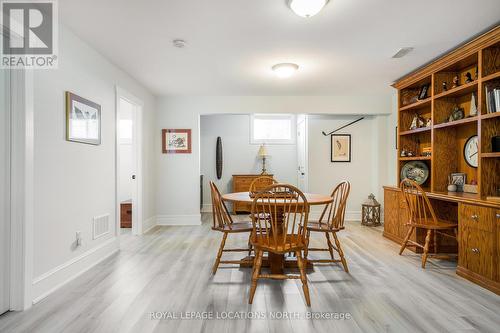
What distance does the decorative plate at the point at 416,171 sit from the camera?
3.75 metres

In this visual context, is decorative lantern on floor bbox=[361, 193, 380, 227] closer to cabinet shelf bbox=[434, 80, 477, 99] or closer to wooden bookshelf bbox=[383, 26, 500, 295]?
wooden bookshelf bbox=[383, 26, 500, 295]

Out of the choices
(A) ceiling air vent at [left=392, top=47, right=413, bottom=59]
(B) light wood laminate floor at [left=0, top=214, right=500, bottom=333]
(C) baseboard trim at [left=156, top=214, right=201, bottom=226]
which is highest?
(A) ceiling air vent at [left=392, top=47, right=413, bottom=59]

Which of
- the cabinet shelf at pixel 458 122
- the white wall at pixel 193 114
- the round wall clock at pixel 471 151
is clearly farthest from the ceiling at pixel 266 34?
the round wall clock at pixel 471 151

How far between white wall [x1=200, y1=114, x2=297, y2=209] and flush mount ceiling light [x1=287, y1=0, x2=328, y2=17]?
15.3ft

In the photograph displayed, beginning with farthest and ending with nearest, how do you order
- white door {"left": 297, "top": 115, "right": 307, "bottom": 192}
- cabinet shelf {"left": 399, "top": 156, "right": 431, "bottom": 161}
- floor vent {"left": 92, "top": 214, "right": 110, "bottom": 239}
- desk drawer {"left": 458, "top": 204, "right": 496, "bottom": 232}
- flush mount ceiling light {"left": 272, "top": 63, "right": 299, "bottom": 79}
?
white door {"left": 297, "top": 115, "right": 307, "bottom": 192} → cabinet shelf {"left": 399, "top": 156, "right": 431, "bottom": 161} → flush mount ceiling light {"left": 272, "top": 63, "right": 299, "bottom": 79} → floor vent {"left": 92, "top": 214, "right": 110, "bottom": 239} → desk drawer {"left": 458, "top": 204, "right": 496, "bottom": 232}

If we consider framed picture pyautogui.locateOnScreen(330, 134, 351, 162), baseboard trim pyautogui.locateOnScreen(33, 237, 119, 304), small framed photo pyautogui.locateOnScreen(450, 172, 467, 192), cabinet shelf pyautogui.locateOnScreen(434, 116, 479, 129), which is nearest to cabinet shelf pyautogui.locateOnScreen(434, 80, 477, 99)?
cabinet shelf pyautogui.locateOnScreen(434, 116, 479, 129)

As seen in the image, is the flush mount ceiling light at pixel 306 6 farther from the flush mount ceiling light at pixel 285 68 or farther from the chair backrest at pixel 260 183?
the chair backrest at pixel 260 183

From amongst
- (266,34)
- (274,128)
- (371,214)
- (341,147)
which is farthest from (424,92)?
(274,128)

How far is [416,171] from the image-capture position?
151 inches

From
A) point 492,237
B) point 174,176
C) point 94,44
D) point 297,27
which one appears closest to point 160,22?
point 94,44

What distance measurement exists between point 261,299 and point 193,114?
371 cm

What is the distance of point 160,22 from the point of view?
8.00ft

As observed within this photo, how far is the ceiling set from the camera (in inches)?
87.0

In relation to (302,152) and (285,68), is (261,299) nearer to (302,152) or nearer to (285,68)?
(285,68)
